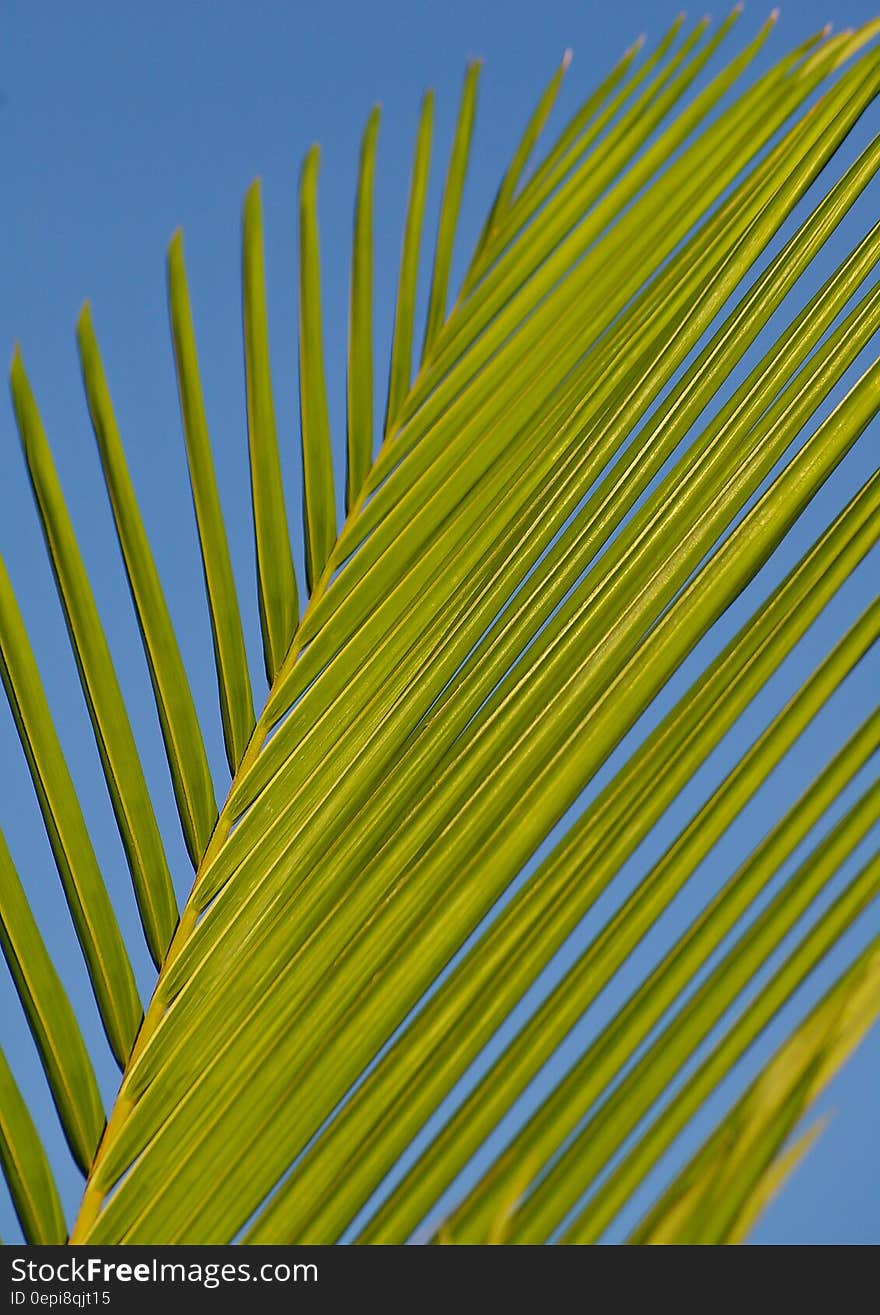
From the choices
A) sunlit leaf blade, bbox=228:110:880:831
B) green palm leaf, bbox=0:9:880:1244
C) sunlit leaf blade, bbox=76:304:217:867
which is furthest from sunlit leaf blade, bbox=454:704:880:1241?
sunlit leaf blade, bbox=76:304:217:867

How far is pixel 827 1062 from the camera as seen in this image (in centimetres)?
42

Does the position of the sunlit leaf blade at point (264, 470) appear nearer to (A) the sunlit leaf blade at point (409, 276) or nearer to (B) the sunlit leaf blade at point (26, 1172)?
(A) the sunlit leaf blade at point (409, 276)

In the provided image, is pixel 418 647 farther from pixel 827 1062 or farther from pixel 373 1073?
pixel 827 1062

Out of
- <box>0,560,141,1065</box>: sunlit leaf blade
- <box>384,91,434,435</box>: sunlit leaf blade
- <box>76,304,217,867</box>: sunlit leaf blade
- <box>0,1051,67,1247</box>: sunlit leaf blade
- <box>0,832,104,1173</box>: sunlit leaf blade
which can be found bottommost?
<box>0,1051,67,1247</box>: sunlit leaf blade

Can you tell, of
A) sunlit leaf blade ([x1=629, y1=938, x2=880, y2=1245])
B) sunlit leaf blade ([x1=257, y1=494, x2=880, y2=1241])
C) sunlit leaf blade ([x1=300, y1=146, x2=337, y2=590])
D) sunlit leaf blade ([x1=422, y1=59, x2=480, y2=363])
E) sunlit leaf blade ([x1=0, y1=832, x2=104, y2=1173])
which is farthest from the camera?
sunlit leaf blade ([x1=422, y1=59, x2=480, y2=363])

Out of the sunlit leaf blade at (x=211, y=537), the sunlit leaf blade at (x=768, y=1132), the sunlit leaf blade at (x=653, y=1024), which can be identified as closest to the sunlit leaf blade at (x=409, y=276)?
the sunlit leaf blade at (x=211, y=537)

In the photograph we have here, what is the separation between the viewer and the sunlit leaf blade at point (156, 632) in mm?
819

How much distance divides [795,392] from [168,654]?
0.48 m

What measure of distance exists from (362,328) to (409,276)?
0.29 ft

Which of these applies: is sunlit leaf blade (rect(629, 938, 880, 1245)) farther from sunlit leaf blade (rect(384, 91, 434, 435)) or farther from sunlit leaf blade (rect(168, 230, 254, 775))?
sunlit leaf blade (rect(384, 91, 434, 435))

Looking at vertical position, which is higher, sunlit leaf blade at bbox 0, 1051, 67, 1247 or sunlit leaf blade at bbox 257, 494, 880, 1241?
sunlit leaf blade at bbox 257, 494, 880, 1241

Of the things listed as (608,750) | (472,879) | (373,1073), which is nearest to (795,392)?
(608,750)

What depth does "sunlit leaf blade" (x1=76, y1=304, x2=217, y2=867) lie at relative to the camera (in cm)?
82

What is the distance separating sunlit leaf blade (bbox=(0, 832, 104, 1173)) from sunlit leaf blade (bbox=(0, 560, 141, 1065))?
0.07 ft
